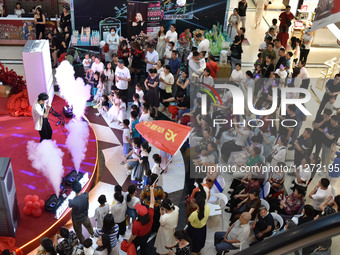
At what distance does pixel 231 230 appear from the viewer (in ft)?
18.1

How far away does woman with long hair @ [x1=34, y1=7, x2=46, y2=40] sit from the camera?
37.7 feet

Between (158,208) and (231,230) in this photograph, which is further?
(158,208)

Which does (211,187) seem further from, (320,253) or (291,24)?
(291,24)

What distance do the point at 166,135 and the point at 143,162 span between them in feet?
3.18

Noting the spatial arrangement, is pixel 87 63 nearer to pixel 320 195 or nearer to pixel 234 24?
pixel 234 24

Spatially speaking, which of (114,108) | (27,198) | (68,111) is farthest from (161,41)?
(27,198)

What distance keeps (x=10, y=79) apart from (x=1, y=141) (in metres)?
1.80

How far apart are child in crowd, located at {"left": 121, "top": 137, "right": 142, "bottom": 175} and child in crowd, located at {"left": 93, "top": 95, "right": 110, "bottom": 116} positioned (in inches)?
74.3

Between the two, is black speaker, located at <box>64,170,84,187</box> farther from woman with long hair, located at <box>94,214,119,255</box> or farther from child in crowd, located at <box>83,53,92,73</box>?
child in crowd, located at <box>83,53,92,73</box>

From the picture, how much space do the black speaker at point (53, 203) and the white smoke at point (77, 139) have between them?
85cm

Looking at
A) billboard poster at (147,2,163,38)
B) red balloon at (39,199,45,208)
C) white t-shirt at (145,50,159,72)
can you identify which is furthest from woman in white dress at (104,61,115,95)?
red balloon at (39,199,45,208)

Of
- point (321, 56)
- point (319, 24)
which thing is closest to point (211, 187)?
point (319, 24)

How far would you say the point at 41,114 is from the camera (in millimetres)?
7207

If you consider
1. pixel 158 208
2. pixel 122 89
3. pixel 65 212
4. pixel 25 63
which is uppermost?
pixel 25 63
